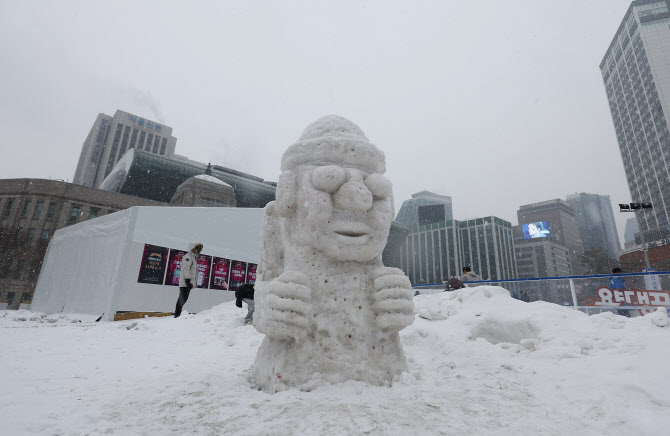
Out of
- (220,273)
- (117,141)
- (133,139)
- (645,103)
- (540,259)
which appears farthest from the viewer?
(133,139)

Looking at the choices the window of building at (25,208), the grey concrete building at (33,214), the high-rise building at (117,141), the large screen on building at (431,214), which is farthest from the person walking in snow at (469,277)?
the high-rise building at (117,141)

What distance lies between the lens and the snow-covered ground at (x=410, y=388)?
1.90 metres

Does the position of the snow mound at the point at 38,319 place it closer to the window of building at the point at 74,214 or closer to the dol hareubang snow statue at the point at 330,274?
the dol hareubang snow statue at the point at 330,274

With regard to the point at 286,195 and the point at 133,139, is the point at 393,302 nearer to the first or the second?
the point at 286,195

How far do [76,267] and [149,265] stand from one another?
295 centimetres

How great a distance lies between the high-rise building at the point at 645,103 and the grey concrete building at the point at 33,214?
270 feet

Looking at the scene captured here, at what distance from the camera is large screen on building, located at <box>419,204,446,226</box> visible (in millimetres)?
95625

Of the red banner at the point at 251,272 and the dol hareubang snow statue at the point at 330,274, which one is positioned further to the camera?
the red banner at the point at 251,272

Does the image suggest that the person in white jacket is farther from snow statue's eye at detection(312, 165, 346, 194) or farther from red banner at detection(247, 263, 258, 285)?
snow statue's eye at detection(312, 165, 346, 194)

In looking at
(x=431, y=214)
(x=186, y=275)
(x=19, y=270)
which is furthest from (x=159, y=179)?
(x=431, y=214)

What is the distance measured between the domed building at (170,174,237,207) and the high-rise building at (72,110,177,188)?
186 feet

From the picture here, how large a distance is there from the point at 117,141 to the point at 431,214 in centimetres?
8699

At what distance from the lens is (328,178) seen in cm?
290

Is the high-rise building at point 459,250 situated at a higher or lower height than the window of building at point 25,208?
higher
